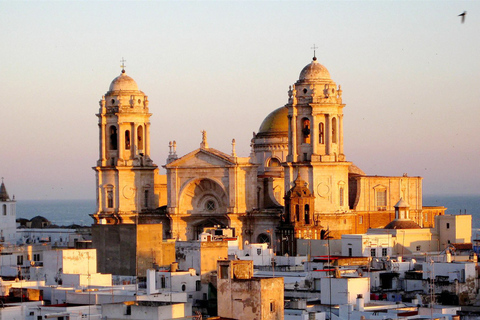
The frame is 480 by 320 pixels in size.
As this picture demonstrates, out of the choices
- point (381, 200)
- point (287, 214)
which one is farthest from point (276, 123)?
point (287, 214)

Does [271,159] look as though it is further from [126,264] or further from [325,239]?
[126,264]

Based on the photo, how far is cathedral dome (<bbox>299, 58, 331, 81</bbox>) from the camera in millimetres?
100188

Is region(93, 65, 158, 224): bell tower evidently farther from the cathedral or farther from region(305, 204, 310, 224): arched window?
region(305, 204, 310, 224): arched window

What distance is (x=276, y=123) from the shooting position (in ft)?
372

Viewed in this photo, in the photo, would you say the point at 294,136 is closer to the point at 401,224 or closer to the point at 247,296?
the point at 401,224

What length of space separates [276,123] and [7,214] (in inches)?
855

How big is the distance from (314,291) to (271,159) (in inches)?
1772

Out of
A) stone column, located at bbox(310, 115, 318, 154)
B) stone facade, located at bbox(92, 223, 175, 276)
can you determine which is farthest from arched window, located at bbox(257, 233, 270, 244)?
stone facade, located at bbox(92, 223, 175, 276)

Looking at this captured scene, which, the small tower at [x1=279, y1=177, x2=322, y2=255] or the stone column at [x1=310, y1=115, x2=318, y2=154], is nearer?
the small tower at [x1=279, y1=177, x2=322, y2=255]

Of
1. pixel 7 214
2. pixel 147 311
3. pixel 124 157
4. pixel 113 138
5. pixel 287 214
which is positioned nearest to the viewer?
pixel 147 311

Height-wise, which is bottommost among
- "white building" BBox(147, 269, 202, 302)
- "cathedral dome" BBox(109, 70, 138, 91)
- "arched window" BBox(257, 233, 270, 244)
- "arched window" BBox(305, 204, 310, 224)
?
"white building" BBox(147, 269, 202, 302)

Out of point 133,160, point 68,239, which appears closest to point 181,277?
point 133,160

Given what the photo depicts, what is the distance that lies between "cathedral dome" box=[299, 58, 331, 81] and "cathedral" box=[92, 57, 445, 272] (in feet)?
0.21

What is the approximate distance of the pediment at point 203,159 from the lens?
335ft
